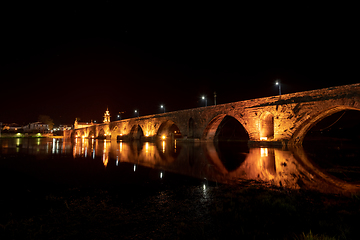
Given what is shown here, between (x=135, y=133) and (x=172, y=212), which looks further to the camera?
(x=135, y=133)

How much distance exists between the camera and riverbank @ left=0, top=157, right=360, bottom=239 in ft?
9.02

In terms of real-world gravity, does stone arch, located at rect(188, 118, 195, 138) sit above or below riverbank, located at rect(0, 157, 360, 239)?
above

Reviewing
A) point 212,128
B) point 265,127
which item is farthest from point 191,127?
point 265,127

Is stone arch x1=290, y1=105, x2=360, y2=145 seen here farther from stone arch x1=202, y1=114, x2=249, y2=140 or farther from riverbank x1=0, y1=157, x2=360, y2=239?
riverbank x1=0, y1=157, x2=360, y2=239

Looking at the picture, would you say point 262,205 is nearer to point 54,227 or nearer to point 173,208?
point 173,208

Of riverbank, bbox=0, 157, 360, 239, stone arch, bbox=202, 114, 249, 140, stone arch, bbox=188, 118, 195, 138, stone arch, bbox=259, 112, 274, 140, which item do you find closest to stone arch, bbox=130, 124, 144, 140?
stone arch, bbox=188, 118, 195, 138

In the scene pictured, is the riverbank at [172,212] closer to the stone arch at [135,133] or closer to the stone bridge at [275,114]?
the stone bridge at [275,114]

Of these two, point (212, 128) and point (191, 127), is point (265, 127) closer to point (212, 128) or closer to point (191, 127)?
point (212, 128)

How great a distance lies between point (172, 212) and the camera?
355 cm

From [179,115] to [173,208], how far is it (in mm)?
28957

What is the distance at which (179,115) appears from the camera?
32.6 metres

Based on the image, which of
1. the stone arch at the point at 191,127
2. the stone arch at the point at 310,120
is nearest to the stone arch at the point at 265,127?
the stone arch at the point at 310,120

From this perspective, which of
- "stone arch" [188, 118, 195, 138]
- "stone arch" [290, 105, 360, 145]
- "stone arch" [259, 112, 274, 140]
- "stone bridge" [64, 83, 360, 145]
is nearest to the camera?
"stone bridge" [64, 83, 360, 145]

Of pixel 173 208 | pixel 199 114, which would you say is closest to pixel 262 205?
pixel 173 208
